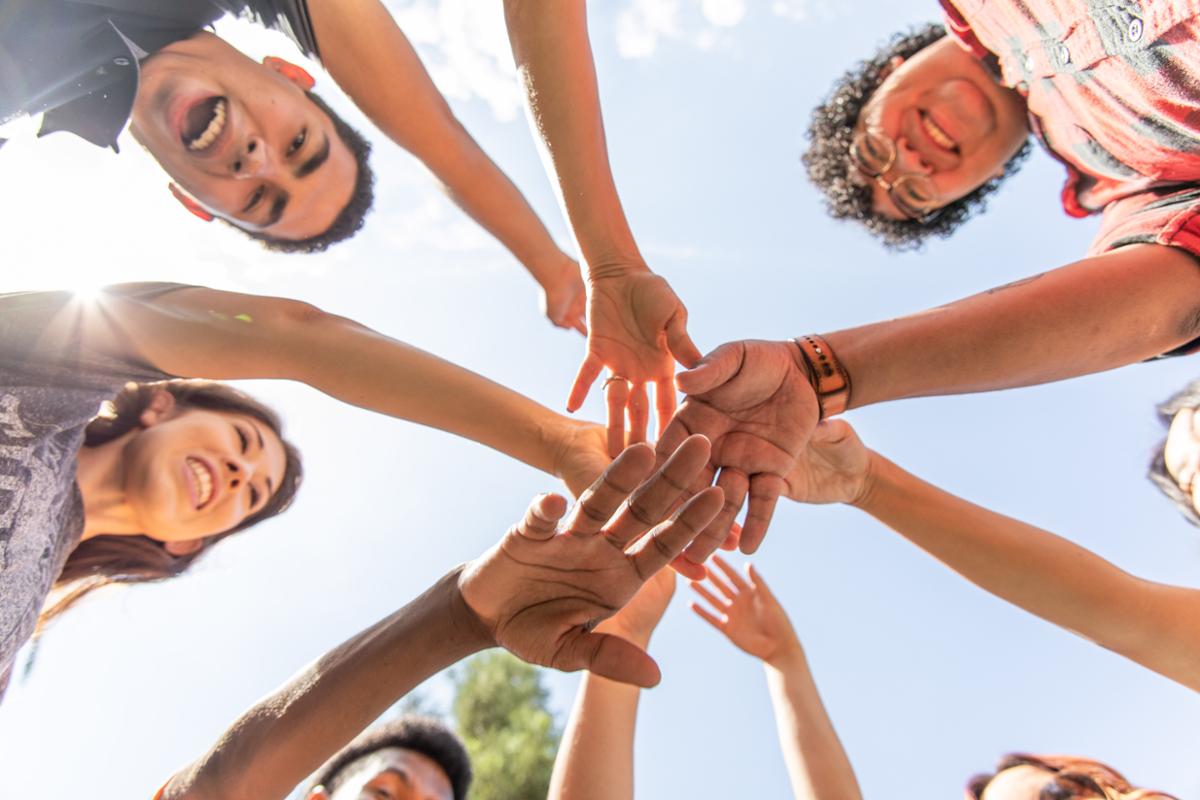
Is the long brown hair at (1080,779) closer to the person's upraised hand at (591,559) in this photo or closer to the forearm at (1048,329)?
the forearm at (1048,329)

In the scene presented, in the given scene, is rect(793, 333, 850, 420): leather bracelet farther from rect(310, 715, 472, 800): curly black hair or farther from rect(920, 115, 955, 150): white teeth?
rect(310, 715, 472, 800): curly black hair

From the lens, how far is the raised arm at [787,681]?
288 centimetres

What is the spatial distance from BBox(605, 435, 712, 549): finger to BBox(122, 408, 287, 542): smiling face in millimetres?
2059

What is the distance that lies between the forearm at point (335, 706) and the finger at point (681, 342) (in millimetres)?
910

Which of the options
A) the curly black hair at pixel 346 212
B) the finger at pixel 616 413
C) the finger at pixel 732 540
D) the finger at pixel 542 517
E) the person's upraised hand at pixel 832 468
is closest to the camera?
the finger at pixel 542 517

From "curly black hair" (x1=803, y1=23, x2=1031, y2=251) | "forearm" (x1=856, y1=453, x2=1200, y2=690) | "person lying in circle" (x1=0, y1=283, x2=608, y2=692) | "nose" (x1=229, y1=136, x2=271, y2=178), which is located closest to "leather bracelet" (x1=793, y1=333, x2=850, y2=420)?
"person lying in circle" (x1=0, y1=283, x2=608, y2=692)

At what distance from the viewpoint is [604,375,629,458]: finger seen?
2395mm

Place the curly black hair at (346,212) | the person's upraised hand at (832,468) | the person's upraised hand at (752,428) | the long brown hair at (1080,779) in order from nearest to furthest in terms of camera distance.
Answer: the person's upraised hand at (752,428), the person's upraised hand at (832,468), the long brown hair at (1080,779), the curly black hair at (346,212)

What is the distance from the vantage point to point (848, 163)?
377cm

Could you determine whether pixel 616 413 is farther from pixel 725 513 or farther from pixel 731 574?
pixel 731 574

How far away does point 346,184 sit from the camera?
350 centimetres

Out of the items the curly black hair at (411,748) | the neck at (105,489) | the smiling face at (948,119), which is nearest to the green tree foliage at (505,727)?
the curly black hair at (411,748)

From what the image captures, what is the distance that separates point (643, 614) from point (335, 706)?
1.36 meters

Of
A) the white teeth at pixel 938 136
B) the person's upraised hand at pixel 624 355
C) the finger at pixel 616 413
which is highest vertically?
the white teeth at pixel 938 136
